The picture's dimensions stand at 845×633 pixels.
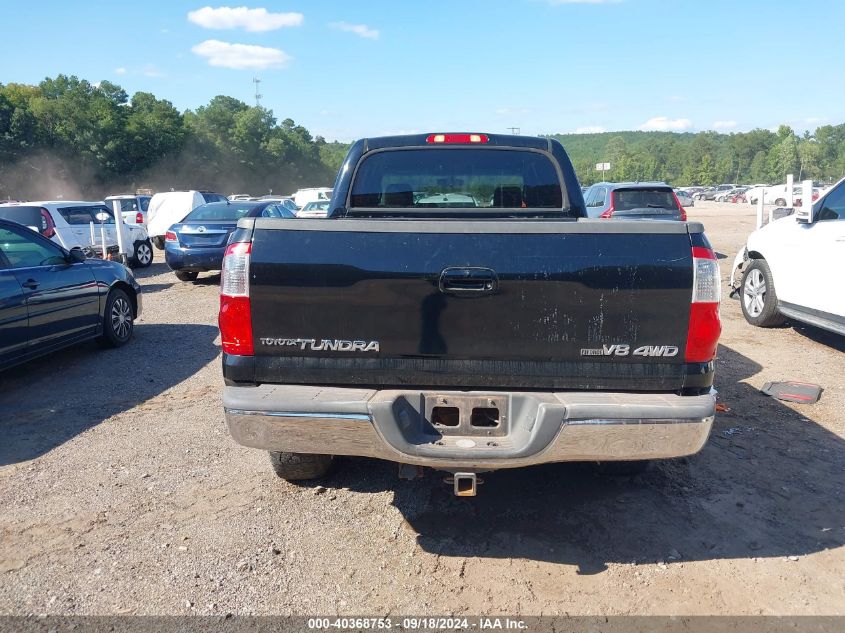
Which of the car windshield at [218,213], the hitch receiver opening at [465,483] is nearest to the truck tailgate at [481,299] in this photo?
the hitch receiver opening at [465,483]

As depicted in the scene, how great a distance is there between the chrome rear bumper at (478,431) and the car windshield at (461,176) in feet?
6.14

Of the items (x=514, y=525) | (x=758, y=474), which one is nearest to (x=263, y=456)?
(x=514, y=525)

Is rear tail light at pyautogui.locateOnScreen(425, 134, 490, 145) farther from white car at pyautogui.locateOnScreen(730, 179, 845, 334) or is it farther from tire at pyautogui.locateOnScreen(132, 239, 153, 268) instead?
tire at pyautogui.locateOnScreen(132, 239, 153, 268)

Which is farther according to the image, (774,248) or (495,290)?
(774,248)

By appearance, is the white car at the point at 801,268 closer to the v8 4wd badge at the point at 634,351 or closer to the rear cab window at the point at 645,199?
the v8 4wd badge at the point at 634,351

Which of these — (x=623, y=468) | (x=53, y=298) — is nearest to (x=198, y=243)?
(x=53, y=298)

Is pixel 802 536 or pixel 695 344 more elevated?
pixel 695 344

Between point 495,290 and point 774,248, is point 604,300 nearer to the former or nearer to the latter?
point 495,290

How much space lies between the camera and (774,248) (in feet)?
25.3

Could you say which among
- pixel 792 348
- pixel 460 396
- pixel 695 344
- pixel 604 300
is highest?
pixel 604 300

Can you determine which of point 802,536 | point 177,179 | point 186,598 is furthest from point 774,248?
point 177,179

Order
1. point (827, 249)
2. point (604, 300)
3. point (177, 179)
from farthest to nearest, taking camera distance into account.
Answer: point (177, 179) → point (827, 249) → point (604, 300)

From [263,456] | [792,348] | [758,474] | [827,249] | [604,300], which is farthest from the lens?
[792,348]

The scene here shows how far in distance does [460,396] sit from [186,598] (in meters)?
1.57
